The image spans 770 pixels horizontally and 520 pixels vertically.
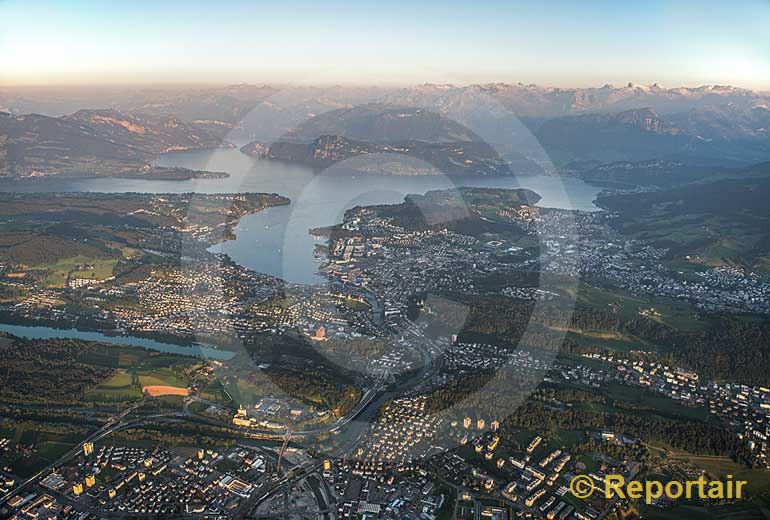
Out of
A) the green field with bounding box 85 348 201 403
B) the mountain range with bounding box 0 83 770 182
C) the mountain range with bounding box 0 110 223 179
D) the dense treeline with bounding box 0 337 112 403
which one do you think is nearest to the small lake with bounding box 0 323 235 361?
the green field with bounding box 85 348 201 403

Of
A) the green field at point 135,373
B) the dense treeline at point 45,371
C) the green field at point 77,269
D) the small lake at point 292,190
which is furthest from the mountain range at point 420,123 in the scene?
the green field at point 135,373

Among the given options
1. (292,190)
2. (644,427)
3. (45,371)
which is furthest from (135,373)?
(292,190)

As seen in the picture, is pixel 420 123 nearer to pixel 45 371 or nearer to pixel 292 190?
pixel 292 190

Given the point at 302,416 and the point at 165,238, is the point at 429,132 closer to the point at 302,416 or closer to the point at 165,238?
the point at 165,238

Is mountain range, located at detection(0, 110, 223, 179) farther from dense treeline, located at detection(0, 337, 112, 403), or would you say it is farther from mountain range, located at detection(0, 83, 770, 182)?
dense treeline, located at detection(0, 337, 112, 403)

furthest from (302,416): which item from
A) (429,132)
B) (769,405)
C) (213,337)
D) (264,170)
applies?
(429,132)

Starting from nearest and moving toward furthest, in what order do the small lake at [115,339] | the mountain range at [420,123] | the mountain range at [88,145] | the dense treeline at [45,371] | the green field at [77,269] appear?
the dense treeline at [45,371] → the small lake at [115,339] → the green field at [77,269] → the mountain range at [88,145] → the mountain range at [420,123]

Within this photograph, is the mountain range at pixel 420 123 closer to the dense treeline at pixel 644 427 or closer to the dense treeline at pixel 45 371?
the dense treeline at pixel 45 371

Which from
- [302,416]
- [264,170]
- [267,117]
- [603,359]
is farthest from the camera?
[267,117]
